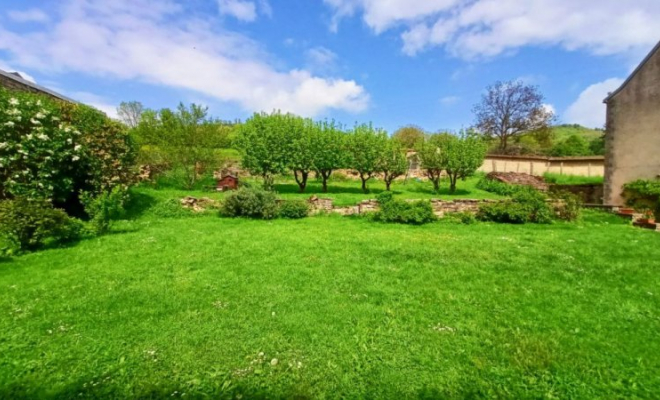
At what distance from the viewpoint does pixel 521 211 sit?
11180 millimetres

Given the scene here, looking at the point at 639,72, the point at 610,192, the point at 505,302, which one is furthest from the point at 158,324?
the point at 639,72

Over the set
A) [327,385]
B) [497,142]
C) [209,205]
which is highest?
[497,142]

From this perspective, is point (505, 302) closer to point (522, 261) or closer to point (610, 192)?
point (522, 261)

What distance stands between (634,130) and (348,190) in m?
14.0

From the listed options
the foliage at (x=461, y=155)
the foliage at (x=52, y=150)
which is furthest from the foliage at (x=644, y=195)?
the foliage at (x=52, y=150)

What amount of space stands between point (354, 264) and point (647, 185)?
13.8m

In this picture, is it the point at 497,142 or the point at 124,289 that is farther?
the point at 497,142

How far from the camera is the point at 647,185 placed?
12500mm

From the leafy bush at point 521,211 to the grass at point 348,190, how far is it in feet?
14.6

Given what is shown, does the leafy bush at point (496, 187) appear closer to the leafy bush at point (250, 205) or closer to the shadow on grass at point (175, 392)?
the leafy bush at point (250, 205)

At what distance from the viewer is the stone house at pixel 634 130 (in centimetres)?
1382

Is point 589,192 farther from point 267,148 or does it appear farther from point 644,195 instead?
point 267,148

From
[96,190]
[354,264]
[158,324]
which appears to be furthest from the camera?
[96,190]

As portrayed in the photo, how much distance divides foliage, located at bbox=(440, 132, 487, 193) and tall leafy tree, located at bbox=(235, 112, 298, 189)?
971cm
